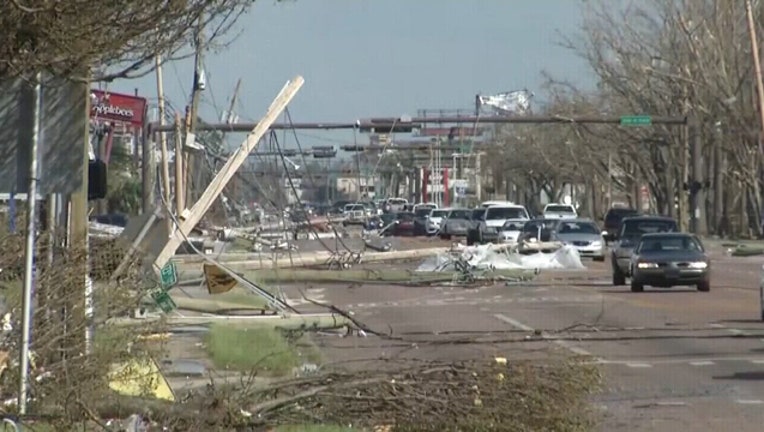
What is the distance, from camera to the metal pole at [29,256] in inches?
A: 399

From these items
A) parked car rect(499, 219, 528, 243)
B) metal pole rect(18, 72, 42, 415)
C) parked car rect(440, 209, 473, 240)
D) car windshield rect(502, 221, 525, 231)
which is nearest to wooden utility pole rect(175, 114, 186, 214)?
metal pole rect(18, 72, 42, 415)

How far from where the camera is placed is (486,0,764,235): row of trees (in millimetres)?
65438

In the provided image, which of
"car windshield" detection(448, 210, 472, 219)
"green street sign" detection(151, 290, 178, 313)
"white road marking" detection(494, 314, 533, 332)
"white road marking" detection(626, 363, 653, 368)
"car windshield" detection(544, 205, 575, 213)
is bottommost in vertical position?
"white road marking" detection(626, 363, 653, 368)

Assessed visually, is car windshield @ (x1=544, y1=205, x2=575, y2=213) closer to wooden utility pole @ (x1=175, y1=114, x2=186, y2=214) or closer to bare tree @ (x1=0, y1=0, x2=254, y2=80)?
wooden utility pole @ (x1=175, y1=114, x2=186, y2=214)

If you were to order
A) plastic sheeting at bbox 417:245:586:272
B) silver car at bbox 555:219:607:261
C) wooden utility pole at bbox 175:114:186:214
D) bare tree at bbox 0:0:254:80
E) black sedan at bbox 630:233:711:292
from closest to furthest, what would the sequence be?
1. bare tree at bbox 0:0:254:80
2. wooden utility pole at bbox 175:114:186:214
3. black sedan at bbox 630:233:711:292
4. plastic sheeting at bbox 417:245:586:272
5. silver car at bbox 555:219:607:261

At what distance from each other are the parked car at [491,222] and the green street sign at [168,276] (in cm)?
4510

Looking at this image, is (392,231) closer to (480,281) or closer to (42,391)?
(480,281)

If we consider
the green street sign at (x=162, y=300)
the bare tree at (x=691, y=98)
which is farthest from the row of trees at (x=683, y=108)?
the green street sign at (x=162, y=300)

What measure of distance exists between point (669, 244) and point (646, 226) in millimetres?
11368

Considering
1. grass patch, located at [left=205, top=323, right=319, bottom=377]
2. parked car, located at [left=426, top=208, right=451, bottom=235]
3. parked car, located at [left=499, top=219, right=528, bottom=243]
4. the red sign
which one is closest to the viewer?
grass patch, located at [left=205, top=323, right=319, bottom=377]

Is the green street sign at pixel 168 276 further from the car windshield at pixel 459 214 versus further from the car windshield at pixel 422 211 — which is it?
the car windshield at pixel 422 211

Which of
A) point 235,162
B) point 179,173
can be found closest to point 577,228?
point 179,173

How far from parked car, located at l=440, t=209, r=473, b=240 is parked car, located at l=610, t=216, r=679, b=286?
2580 centimetres

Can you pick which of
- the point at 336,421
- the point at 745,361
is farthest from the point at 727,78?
the point at 336,421
